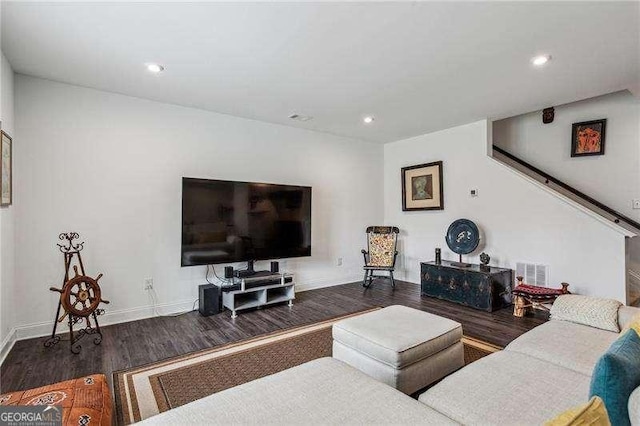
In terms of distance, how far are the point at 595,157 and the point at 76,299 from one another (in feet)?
21.1

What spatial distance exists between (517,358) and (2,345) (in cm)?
379

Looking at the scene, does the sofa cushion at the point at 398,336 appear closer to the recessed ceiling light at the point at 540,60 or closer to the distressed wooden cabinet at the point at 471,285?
the distressed wooden cabinet at the point at 471,285

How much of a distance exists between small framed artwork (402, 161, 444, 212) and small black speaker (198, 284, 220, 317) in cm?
353

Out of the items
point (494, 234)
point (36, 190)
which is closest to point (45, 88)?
point (36, 190)

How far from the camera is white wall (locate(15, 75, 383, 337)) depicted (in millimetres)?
3012

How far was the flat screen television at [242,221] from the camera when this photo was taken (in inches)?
140

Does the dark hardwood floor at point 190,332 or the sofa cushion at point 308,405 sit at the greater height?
the sofa cushion at point 308,405

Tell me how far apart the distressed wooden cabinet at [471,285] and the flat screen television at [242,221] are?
6.14 feet

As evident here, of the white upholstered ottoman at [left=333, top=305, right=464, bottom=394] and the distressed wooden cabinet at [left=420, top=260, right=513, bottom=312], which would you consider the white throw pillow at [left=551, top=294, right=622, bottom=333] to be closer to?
the white upholstered ottoman at [left=333, top=305, right=464, bottom=394]

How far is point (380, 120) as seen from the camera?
4469 millimetres

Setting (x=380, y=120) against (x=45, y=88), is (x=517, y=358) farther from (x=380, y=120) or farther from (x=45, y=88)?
(x=45, y=88)

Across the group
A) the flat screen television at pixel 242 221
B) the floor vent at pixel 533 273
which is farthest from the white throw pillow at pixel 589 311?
the flat screen television at pixel 242 221

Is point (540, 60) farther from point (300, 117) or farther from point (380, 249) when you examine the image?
point (380, 249)

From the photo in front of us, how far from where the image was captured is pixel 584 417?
0.66 m
